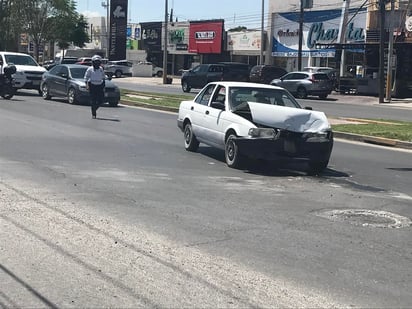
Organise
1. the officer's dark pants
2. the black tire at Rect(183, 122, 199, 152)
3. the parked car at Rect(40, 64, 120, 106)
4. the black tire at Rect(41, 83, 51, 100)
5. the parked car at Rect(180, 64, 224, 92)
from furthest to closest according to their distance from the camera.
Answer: the parked car at Rect(180, 64, 224, 92) < the black tire at Rect(41, 83, 51, 100) < the parked car at Rect(40, 64, 120, 106) < the officer's dark pants < the black tire at Rect(183, 122, 199, 152)

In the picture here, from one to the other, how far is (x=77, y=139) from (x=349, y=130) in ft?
25.2

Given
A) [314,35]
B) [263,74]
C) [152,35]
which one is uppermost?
[152,35]

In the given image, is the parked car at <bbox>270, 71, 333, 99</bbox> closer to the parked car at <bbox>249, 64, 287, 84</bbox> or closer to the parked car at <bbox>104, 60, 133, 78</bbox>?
the parked car at <bbox>249, 64, 287, 84</bbox>

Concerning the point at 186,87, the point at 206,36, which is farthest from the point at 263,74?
the point at 206,36

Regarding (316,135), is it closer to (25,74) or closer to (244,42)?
(25,74)

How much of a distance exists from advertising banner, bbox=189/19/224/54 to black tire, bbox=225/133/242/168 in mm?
53710

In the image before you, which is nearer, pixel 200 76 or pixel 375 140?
pixel 375 140

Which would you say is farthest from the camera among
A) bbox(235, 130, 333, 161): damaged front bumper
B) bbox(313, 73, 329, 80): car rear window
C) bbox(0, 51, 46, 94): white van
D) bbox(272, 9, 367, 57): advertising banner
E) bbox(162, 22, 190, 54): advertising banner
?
bbox(162, 22, 190, 54): advertising banner

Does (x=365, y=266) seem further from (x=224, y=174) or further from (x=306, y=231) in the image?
(x=224, y=174)

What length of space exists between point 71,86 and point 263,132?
15.0 metres

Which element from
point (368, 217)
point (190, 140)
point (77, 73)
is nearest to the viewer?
point (368, 217)

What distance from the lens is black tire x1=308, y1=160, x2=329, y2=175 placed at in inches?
438

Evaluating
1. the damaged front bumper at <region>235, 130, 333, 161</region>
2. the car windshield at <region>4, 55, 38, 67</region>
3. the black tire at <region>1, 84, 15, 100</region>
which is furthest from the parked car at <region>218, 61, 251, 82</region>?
the damaged front bumper at <region>235, 130, 333, 161</region>

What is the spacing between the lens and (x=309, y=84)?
38.0 m
